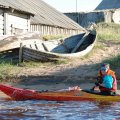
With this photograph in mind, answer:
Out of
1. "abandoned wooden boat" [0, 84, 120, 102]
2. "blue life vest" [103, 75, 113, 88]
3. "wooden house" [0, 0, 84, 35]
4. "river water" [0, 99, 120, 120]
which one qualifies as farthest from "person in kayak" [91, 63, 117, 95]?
"wooden house" [0, 0, 84, 35]

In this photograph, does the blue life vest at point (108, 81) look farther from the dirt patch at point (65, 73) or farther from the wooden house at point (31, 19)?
the wooden house at point (31, 19)

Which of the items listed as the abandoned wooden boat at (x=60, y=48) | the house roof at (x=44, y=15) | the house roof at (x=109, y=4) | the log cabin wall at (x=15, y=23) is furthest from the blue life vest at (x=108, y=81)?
the house roof at (x=109, y=4)

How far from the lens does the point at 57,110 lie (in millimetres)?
12812

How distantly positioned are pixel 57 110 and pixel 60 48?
38.8ft

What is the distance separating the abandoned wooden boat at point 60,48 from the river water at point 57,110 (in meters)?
5.93

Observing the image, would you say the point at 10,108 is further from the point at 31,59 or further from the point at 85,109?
the point at 31,59

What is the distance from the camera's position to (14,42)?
2170 centimetres

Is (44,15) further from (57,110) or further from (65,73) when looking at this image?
(57,110)

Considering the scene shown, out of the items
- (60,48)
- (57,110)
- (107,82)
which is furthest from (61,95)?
(60,48)

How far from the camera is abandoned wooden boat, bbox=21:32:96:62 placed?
68.3 ft

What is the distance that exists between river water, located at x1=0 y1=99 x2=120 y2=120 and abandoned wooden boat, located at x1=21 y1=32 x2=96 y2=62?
5.93 m

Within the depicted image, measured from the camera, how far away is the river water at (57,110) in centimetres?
1155

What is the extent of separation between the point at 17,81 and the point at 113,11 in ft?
95.5

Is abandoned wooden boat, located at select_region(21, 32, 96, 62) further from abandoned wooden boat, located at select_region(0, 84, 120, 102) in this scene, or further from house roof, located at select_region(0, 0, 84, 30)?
abandoned wooden boat, located at select_region(0, 84, 120, 102)
